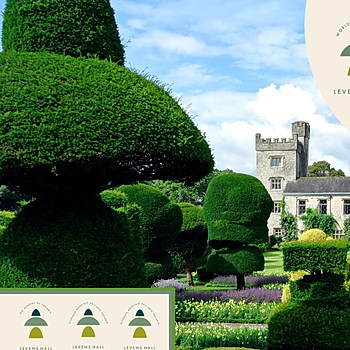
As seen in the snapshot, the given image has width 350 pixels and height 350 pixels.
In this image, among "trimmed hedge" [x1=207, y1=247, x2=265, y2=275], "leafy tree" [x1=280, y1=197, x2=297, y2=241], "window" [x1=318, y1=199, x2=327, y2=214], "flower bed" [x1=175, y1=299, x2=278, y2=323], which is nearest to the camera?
"flower bed" [x1=175, y1=299, x2=278, y2=323]

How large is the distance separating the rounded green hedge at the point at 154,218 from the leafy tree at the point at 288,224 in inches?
1306

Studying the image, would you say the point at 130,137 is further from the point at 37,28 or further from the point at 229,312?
the point at 229,312

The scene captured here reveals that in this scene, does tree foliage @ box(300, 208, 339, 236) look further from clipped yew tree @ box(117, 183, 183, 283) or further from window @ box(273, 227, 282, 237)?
clipped yew tree @ box(117, 183, 183, 283)

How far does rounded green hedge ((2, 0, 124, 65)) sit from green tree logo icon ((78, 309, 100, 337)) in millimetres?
3719

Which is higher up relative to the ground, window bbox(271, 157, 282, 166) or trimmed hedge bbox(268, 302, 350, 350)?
window bbox(271, 157, 282, 166)

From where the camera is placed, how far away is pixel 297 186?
48.8 m

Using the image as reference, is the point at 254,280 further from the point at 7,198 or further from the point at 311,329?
the point at 7,198

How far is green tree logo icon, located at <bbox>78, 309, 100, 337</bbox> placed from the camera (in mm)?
3863

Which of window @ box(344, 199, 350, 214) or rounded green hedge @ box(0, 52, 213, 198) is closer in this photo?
→ rounded green hedge @ box(0, 52, 213, 198)

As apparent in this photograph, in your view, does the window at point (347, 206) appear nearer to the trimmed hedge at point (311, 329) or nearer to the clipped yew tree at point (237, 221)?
the clipped yew tree at point (237, 221)

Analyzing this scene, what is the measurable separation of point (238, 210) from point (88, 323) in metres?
12.9

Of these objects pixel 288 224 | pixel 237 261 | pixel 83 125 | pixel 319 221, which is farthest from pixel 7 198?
pixel 83 125

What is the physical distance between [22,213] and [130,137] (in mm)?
2031

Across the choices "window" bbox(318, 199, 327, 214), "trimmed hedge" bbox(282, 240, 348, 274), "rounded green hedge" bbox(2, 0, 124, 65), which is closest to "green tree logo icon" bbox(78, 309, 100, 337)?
"rounded green hedge" bbox(2, 0, 124, 65)
